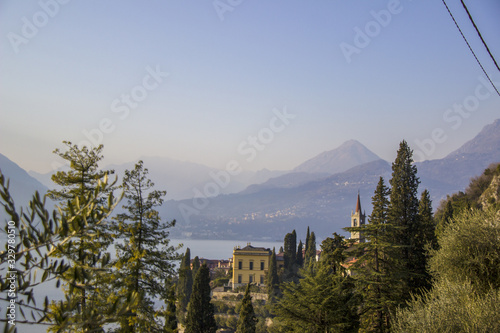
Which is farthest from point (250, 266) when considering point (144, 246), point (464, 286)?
point (464, 286)

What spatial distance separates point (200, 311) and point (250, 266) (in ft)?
79.6

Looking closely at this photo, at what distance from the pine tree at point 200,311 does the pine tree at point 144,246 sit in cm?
1729

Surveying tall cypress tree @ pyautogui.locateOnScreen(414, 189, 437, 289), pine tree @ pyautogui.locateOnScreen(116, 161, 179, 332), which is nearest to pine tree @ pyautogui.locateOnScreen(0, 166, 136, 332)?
pine tree @ pyautogui.locateOnScreen(116, 161, 179, 332)

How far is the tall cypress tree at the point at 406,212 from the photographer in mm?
23661

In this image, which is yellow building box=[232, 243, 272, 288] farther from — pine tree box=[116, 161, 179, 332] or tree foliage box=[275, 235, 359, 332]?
pine tree box=[116, 161, 179, 332]

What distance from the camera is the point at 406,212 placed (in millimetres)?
26094

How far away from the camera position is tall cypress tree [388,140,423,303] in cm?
2366

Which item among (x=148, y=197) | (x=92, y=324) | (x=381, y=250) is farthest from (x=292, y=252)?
(x=92, y=324)

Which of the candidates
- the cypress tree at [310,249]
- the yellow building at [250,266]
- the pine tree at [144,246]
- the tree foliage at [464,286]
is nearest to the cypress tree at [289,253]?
the cypress tree at [310,249]

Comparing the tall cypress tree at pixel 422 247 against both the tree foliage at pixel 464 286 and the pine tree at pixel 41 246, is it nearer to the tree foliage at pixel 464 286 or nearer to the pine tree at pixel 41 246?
the tree foliage at pixel 464 286

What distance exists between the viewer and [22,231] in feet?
12.3

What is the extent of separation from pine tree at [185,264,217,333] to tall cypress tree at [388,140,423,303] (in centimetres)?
1346

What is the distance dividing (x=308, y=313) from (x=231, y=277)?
40.9 m

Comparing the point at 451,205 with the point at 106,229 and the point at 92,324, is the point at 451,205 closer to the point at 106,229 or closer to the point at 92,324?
the point at 106,229
